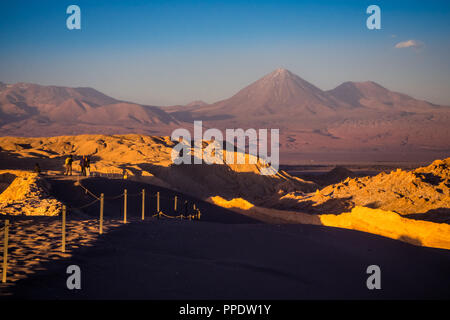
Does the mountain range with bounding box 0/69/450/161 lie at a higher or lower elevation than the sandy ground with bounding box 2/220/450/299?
higher

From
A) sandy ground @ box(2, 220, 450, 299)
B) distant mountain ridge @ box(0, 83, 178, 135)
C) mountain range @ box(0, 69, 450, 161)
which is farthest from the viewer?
distant mountain ridge @ box(0, 83, 178, 135)

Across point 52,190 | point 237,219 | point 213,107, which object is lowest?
point 237,219

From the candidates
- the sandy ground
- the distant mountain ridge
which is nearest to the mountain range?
the distant mountain ridge

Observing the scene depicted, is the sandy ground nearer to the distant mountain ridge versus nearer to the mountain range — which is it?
the mountain range

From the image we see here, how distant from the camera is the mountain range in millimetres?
97938

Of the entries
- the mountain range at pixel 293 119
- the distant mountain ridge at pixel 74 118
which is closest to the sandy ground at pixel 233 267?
the mountain range at pixel 293 119

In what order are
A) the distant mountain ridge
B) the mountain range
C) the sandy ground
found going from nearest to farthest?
the sandy ground, the mountain range, the distant mountain ridge

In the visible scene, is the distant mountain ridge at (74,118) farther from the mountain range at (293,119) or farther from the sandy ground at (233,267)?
the sandy ground at (233,267)

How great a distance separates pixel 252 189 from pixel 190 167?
4.24 m

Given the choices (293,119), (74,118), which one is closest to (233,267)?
(293,119)

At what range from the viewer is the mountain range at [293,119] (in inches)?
3856

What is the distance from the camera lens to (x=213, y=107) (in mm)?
162250

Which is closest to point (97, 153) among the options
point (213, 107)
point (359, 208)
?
point (359, 208)
